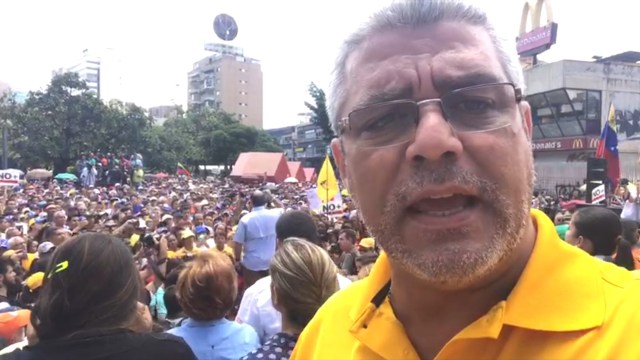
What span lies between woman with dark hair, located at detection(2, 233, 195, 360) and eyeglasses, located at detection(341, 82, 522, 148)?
142cm

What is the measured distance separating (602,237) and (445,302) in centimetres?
336

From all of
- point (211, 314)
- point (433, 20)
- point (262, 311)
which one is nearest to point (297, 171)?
point (262, 311)

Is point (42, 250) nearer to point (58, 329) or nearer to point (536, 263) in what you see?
point (58, 329)

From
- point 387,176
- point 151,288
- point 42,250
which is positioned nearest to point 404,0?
point 387,176

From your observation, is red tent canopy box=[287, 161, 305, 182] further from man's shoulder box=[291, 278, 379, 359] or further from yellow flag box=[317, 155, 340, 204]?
man's shoulder box=[291, 278, 379, 359]

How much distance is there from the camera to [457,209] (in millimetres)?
1130

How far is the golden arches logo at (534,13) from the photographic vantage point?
138 feet

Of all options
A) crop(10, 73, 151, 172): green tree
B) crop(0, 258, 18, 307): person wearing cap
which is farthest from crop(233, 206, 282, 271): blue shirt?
crop(10, 73, 151, 172): green tree

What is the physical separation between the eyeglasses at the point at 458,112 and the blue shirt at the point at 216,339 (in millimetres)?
2058

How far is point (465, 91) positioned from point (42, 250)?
6.46 metres

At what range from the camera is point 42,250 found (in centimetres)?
648

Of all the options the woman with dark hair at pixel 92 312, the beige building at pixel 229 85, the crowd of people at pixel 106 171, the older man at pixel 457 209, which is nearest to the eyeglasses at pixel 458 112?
the older man at pixel 457 209

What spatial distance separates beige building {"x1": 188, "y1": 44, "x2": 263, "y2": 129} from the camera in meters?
98.7

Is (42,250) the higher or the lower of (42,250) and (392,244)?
the lower
